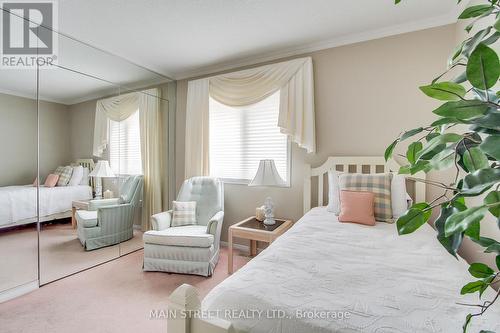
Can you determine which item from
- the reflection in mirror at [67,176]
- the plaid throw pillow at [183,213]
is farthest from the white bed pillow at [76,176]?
the plaid throw pillow at [183,213]

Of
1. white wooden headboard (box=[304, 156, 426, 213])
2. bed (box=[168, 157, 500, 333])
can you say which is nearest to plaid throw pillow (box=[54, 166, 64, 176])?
bed (box=[168, 157, 500, 333])

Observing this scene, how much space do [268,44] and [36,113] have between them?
2.47 meters

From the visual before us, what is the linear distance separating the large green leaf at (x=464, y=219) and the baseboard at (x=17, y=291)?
3.12 m

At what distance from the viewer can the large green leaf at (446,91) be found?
0.46 m

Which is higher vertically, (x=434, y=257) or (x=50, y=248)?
A: (x=434, y=257)

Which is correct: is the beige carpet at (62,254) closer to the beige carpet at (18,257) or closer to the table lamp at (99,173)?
the beige carpet at (18,257)

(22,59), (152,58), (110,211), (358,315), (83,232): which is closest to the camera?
(358,315)

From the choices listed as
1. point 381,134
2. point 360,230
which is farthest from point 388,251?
point 381,134

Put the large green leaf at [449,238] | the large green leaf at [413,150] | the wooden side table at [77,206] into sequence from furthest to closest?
Result: the wooden side table at [77,206] → the large green leaf at [413,150] → the large green leaf at [449,238]

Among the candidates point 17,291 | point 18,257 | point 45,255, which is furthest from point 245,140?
point 17,291

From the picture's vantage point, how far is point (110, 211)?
2963 millimetres

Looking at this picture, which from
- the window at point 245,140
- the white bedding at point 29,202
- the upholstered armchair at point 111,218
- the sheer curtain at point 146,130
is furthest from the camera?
the window at point 245,140

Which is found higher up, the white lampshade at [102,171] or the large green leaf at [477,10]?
the large green leaf at [477,10]

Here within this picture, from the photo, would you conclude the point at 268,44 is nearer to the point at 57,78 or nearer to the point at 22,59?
the point at 57,78
